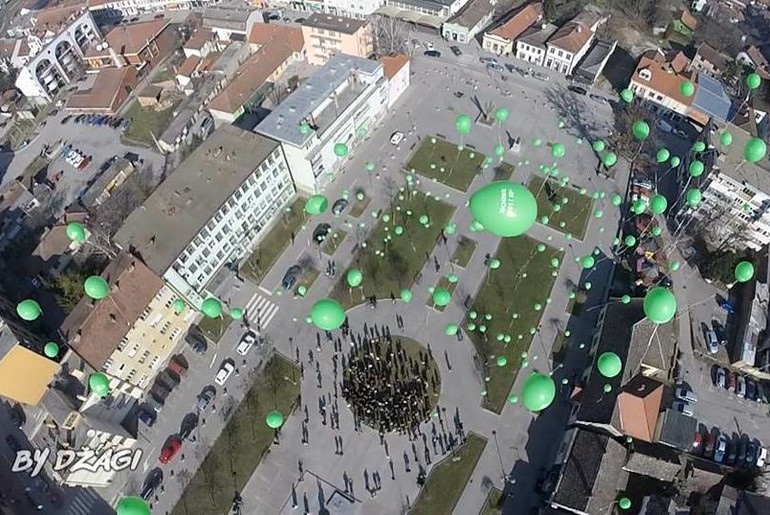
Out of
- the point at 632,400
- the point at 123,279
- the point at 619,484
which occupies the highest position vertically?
the point at 123,279

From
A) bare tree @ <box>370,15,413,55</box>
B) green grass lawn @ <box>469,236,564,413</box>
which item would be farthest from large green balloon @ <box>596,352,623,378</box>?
bare tree @ <box>370,15,413,55</box>

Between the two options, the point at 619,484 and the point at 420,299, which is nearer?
the point at 619,484

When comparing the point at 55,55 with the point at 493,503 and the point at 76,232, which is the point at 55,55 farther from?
the point at 493,503

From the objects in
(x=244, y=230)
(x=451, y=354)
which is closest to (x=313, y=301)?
(x=244, y=230)

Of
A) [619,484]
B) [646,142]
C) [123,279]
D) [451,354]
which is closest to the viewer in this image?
[619,484]

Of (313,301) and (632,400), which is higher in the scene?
(632,400)

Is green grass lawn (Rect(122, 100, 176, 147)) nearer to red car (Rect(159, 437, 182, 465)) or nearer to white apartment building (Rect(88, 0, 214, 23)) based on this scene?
white apartment building (Rect(88, 0, 214, 23))

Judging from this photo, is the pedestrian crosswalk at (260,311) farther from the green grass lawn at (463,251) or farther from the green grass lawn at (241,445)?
the green grass lawn at (463,251)

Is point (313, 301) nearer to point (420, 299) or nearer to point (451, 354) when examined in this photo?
point (420, 299)
